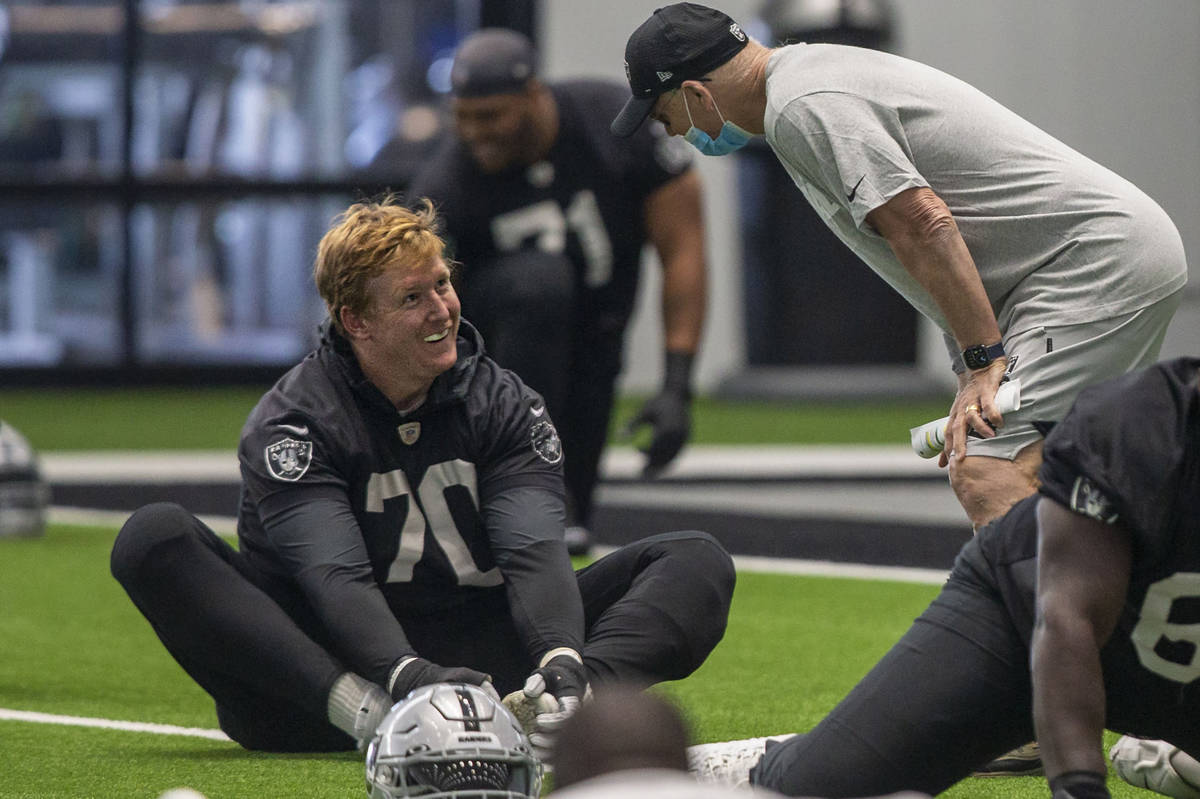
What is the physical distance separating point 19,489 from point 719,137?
371cm

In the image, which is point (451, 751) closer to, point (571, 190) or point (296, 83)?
point (571, 190)

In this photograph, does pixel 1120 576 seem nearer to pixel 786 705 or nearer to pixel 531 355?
pixel 786 705

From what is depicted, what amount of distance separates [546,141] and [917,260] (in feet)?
8.51

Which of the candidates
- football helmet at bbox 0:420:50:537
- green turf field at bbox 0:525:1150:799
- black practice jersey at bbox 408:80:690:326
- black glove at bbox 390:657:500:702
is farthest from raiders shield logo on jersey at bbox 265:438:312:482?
football helmet at bbox 0:420:50:537

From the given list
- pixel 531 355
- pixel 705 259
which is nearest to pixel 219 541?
pixel 531 355

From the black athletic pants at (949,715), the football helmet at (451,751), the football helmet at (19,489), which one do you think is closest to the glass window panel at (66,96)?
the football helmet at (19,489)

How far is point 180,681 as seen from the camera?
4.03 metres

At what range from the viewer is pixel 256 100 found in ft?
42.5

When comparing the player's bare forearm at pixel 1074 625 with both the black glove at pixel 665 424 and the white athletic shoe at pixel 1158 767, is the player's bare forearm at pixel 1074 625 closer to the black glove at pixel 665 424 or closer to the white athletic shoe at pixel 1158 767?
the white athletic shoe at pixel 1158 767

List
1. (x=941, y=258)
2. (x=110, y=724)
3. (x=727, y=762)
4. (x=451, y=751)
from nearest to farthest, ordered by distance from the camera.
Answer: (x=451, y=751), (x=727, y=762), (x=941, y=258), (x=110, y=724)

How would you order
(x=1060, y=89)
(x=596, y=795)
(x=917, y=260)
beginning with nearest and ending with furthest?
(x=596, y=795) → (x=917, y=260) → (x=1060, y=89)

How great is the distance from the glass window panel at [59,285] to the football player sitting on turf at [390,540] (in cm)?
1018

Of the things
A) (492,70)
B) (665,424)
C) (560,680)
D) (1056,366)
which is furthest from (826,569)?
(560,680)

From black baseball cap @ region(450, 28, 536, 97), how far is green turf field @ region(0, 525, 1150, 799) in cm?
155
